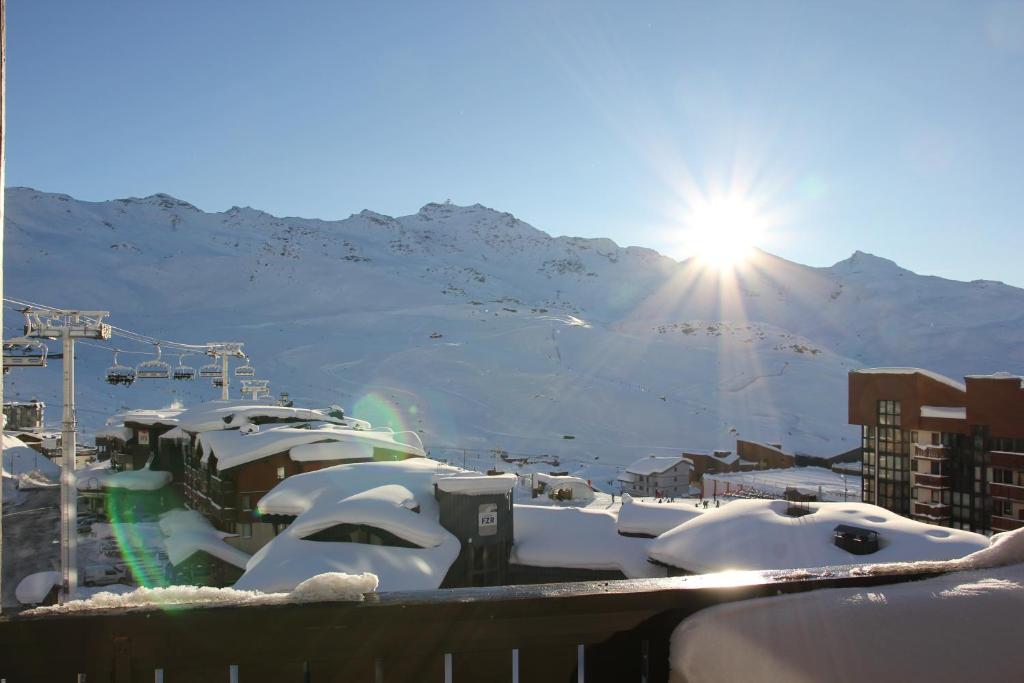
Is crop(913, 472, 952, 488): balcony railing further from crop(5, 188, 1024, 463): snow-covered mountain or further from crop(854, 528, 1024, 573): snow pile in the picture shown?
crop(854, 528, 1024, 573): snow pile

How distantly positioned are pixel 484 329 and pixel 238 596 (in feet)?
294

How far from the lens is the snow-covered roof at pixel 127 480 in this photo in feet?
99.1

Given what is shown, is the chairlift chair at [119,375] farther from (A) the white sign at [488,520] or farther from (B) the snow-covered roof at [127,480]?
(B) the snow-covered roof at [127,480]

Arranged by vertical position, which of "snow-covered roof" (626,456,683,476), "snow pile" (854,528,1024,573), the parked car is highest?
"snow pile" (854,528,1024,573)

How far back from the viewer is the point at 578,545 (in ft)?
60.3

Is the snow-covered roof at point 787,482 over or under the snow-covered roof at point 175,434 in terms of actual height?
under

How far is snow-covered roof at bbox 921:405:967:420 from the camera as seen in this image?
28.1 meters

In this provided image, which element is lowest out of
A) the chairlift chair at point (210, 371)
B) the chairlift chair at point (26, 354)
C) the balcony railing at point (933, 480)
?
the balcony railing at point (933, 480)

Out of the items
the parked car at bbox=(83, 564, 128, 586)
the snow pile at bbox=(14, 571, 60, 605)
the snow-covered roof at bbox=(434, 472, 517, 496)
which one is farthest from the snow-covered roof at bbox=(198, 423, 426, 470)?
the snow-covered roof at bbox=(434, 472, 517, 496)

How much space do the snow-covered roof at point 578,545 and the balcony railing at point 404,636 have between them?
15.6 metres

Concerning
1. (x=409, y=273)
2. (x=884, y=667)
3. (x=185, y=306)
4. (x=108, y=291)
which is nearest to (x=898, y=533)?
(x=884, y=667)

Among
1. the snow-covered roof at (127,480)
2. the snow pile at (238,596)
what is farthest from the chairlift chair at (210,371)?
the snow pile at (238,596)

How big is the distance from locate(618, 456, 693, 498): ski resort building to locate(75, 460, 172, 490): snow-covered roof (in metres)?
26.0

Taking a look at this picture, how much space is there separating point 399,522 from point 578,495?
17.6 m
